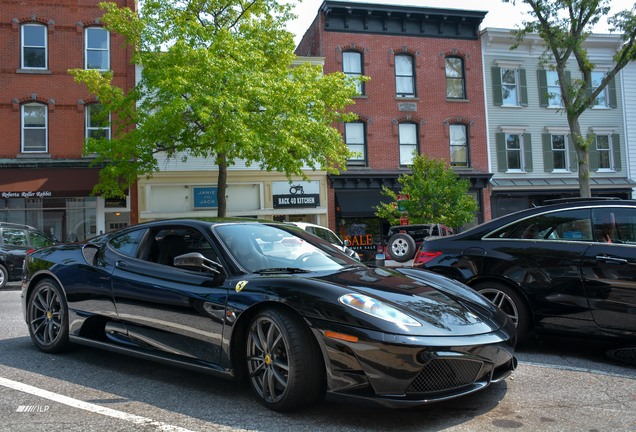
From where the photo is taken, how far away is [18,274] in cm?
1373

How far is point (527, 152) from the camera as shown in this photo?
2461cm

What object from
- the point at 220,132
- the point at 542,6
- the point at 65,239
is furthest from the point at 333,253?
the point at 65,239

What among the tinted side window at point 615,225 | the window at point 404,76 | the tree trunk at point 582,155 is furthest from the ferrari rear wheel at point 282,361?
Answer: the window at point 404,76

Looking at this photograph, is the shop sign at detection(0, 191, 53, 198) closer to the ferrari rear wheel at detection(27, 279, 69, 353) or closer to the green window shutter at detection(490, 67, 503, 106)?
the ferrari rear wheel at detection(27, 279, 69, 353)

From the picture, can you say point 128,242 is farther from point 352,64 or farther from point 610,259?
point 352,64

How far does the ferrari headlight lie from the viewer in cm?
319

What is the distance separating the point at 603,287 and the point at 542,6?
16.4m

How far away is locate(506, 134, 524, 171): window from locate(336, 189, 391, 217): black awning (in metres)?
6.53

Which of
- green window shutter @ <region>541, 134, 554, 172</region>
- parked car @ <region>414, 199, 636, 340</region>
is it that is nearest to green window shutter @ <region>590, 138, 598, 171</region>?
green window shutter @ <region>541, 134, 554, 172</region>

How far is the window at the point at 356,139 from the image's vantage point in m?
23.0

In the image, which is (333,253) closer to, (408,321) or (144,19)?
(408,321)

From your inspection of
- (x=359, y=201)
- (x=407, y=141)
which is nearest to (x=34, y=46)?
(x=359, y=201)

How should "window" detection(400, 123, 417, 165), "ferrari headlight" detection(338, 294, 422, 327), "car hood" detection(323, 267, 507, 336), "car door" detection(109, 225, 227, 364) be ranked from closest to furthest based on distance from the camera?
"ferrari headlight" detection(338, 294, 422, 327) < "car hood" detection(323, 267, 507, 336) < "car door" detection(109, 225, 227, 364) < "window" detection(400, 123, 417, 165)

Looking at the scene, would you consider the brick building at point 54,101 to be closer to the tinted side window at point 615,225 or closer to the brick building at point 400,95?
the brick building at point 400,95
